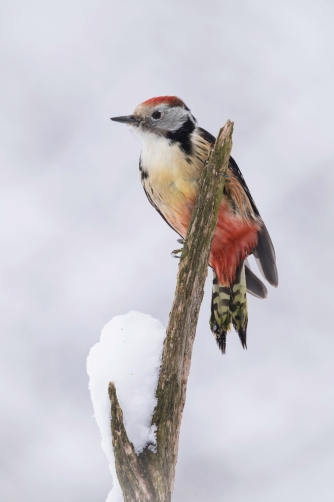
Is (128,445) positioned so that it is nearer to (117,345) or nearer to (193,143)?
(117,345)

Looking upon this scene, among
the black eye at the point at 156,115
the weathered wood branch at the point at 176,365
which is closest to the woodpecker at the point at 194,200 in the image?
the black eye at the point at 156,115

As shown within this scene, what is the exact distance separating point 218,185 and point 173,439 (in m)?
1.14

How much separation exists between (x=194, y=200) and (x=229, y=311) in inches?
29.8

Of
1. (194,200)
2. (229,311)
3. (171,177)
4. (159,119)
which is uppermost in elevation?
(159,119)

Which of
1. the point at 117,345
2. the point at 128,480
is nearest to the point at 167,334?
the point at 117,345

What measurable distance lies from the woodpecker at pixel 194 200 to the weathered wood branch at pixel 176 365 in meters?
0.40

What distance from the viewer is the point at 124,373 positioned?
2.31 metres

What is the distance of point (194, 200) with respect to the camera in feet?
9.79

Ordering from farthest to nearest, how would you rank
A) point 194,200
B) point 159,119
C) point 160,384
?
point 159,119
point 194,200
point 160,384

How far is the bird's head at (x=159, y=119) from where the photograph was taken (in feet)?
10.8

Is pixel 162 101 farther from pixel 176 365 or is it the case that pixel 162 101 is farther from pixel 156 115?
pixel 176 365

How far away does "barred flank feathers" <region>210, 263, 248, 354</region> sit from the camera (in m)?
3.32

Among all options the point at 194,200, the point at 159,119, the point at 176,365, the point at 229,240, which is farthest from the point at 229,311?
the point at 159,119

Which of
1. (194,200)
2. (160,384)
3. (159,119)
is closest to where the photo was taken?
(160,384)
